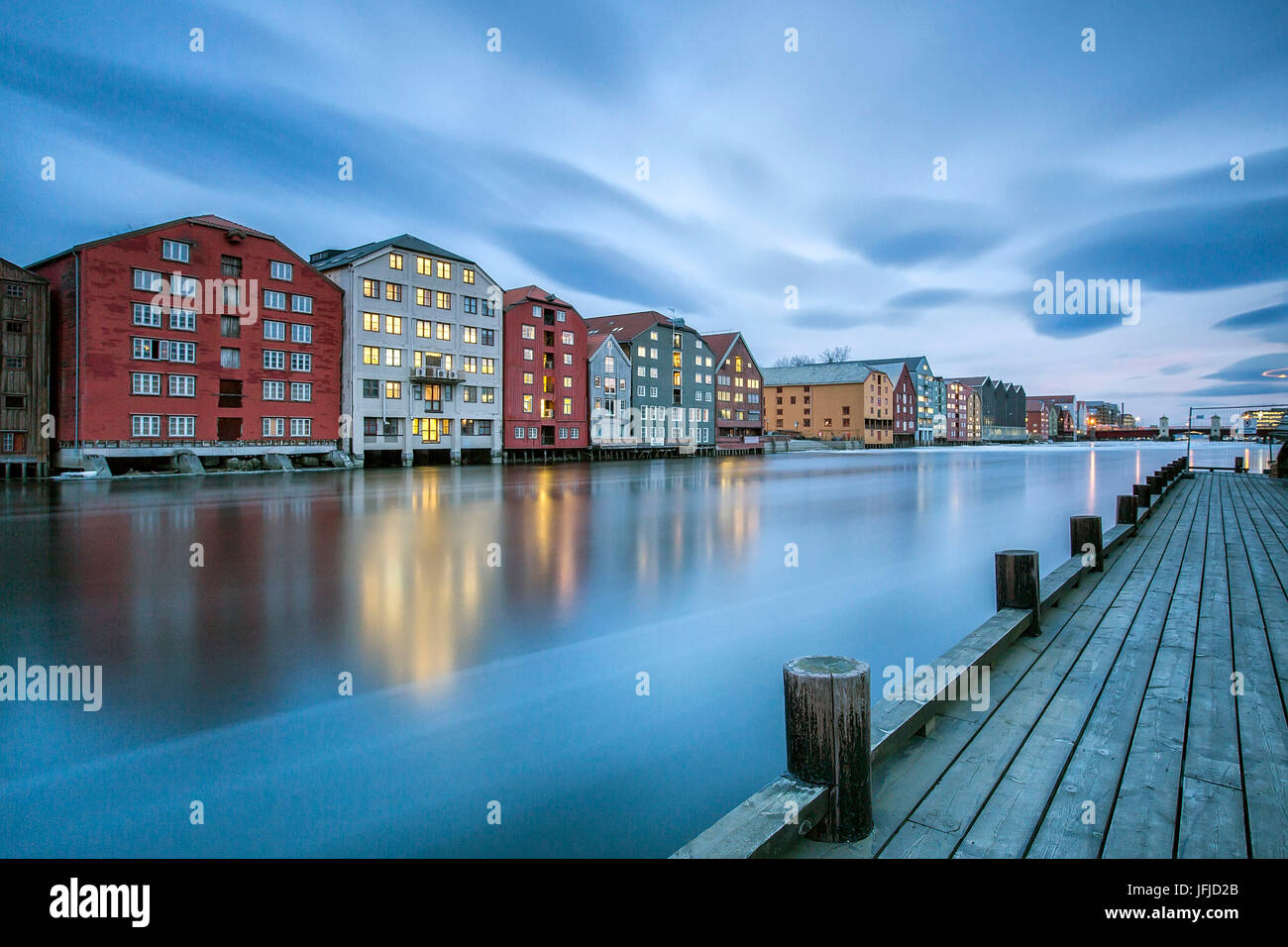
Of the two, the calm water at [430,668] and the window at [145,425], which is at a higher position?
the window at [145,425]

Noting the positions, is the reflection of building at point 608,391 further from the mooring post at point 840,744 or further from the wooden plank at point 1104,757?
the mooring post at point 840,744

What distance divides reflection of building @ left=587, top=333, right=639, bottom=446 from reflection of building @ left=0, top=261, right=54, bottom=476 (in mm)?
39504

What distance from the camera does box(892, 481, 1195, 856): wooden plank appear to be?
3387 millimetres

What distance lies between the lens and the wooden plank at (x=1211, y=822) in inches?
121

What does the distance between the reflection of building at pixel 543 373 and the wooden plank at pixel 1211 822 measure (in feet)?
183

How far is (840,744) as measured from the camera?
3209mm

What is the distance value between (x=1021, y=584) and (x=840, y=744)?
14.8 ft

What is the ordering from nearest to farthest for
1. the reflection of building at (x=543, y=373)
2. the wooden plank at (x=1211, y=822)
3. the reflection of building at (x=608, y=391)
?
the wooden plank at (x=1211, y=822), the reflection of building at (x=543, y=373), the reflection of building at (x=608, y=391)

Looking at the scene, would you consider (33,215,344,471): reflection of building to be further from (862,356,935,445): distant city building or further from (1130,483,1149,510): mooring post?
(862,356,935,445): distant city building

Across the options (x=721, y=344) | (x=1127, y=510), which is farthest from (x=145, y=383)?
(x=721, y=344)

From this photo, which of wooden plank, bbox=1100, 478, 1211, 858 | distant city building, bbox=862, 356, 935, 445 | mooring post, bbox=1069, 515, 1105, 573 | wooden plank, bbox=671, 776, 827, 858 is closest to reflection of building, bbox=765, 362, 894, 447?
distant city building, bbox=862, 356, 935, 445

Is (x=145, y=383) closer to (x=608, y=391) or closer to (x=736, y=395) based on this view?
(x=608, y=391)

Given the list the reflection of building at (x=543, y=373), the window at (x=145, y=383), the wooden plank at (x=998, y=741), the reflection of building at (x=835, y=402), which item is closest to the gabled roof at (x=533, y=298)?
the reflection of building at (x=543, y=373)

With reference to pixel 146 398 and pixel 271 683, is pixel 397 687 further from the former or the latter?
pixel 146 398
